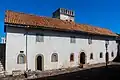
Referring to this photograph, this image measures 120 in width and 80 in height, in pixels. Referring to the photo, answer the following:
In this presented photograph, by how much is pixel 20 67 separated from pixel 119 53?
22540 mm

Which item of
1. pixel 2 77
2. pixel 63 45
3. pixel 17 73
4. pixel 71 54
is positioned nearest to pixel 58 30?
pixel 63 45

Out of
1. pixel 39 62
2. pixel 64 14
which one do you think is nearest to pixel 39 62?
pixel 39 62

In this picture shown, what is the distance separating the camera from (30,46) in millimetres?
18625

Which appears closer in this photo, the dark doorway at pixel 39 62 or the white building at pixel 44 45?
the white building at pixel 44 45

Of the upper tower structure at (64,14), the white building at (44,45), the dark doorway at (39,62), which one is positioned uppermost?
the upper tower structure at (64,14)

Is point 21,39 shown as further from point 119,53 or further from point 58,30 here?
point 119,53

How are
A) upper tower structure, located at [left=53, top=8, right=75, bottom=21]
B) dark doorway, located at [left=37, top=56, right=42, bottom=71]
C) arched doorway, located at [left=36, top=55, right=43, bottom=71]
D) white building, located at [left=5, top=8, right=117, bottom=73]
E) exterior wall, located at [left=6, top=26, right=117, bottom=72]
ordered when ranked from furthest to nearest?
upper tower structure, located at [left=53, top=8, right=75, bottom=21]
dark doorway, located at [left=37, top=56, right=42, bottom=71]
arched doorway, located at [left=36, top=55, right=43, bottom=71]
white building, located at [left=5, top=8, right=117, bottom=73]
exterior wall, located at [left=6, top=26, right=117, bottom=72]

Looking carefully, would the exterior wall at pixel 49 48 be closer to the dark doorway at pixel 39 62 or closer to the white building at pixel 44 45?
the white building at pixel 44 45

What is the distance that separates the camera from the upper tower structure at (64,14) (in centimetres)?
3161

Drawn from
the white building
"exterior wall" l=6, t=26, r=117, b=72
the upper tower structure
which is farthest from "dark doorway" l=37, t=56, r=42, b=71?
the upper tower structure

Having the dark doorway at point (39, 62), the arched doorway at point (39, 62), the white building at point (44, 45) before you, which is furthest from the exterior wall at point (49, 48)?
the dark doorway at point (39, 62)

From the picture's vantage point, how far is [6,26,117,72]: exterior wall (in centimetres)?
1741

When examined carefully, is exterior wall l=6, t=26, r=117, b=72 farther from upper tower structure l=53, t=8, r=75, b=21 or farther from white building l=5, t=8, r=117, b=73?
upper tower structure l=53, t=8, r=75, b=21

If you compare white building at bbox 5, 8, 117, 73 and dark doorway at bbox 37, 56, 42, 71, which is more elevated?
white building at bbox 5, 8, 117, 73
